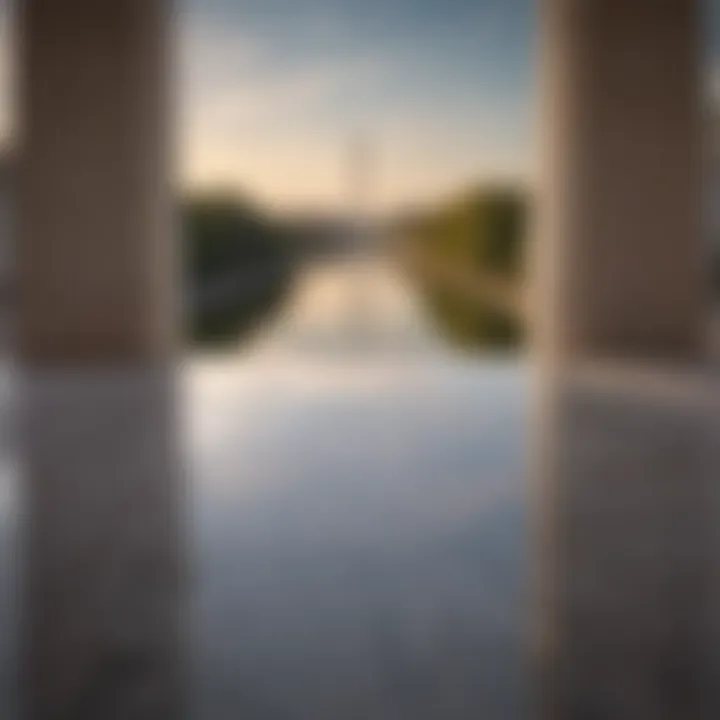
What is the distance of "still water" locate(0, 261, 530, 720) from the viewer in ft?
4.70

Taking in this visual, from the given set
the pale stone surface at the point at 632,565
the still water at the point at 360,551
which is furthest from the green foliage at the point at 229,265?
the pale stone surface at the point at 632,565

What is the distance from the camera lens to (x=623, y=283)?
556 cm

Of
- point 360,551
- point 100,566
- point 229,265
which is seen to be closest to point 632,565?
point 360,551

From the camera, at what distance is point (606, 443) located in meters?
3.25

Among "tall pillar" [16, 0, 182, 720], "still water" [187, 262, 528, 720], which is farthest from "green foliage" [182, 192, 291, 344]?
"still water" [187, 262, 528, 720]

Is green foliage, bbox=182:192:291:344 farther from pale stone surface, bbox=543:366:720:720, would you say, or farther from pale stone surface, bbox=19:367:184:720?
pale stone surface, bbox=543:366:720:720

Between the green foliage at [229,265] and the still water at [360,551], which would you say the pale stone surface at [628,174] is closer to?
the still water at [360,551]

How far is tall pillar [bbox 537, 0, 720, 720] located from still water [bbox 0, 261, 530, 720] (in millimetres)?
249

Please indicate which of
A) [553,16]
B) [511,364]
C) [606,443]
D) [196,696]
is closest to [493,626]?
[196,696]

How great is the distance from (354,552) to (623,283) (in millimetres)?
3973

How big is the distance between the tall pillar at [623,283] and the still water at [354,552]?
25cm

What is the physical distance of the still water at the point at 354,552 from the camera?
4.70 ft

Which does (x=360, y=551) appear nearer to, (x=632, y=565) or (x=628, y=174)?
(x=632, y=565)

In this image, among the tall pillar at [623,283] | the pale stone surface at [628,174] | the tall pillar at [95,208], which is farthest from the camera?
the pale stone surface at [628,174]
